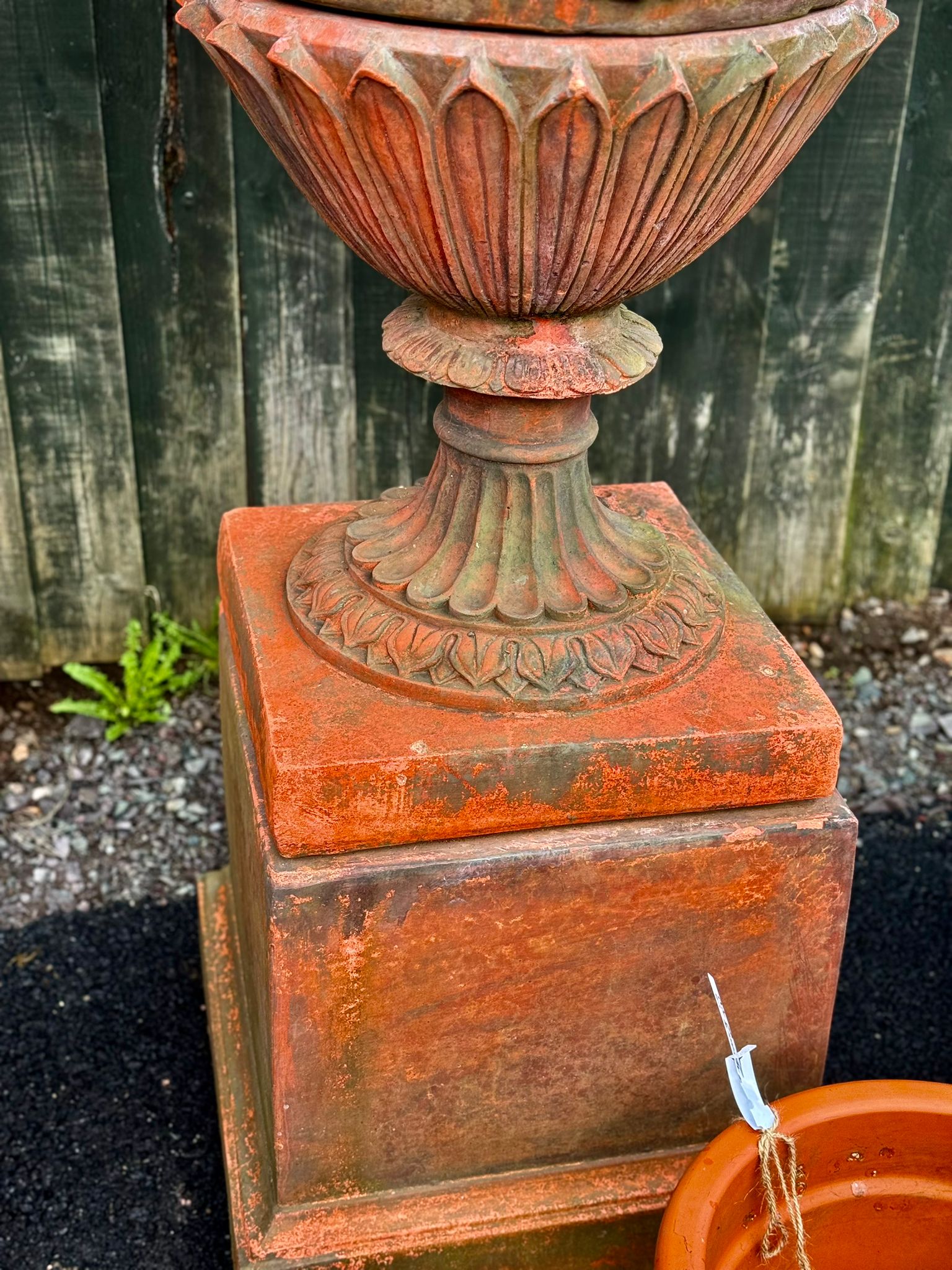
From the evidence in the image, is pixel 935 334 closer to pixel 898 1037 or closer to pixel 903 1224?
pixel 898 1037

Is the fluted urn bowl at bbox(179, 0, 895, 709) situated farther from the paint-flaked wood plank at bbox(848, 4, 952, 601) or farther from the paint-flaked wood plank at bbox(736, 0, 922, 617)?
the paint-flaked wood plank at bbox(848, 4, 952, 601)

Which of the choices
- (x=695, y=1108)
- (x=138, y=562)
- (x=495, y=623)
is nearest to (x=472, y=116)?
(x=495, y=623)

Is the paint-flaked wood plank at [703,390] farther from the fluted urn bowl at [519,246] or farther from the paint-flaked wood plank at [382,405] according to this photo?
the fluted urn bowl at [519,246]

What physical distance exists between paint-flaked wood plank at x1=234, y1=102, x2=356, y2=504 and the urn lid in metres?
1.44

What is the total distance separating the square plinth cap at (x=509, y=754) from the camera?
171cm

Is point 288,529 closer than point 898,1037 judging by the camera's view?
Yes

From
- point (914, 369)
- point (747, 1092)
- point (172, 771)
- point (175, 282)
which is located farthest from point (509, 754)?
point (914, 369)

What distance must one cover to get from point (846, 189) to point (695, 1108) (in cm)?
198

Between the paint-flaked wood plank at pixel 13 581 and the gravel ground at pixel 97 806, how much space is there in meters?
0.07

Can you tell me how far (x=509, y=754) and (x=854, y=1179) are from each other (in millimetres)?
743

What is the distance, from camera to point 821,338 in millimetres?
3174

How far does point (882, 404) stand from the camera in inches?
130

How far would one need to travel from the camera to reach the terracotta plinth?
1.48 metres

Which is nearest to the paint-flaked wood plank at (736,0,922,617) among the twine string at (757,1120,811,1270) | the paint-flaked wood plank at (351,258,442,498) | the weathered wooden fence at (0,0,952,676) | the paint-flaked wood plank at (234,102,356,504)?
the weathered wooden fence at (0,0,952,676)
